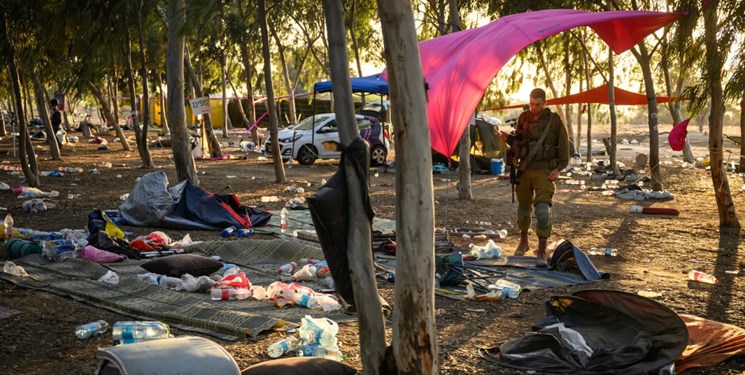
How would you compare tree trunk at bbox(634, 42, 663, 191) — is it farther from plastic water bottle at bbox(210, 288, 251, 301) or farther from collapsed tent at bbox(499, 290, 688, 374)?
plastic water bottle at bbox(210, 288, 251, 301)

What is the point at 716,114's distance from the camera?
12133 millimetres

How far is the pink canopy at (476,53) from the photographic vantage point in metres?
9.31

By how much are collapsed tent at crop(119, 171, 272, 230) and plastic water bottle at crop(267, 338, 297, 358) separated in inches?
249

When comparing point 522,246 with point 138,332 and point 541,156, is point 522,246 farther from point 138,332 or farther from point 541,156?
point 138,332

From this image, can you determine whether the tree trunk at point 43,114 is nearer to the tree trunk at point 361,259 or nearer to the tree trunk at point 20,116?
the tree trunk at point 20,116

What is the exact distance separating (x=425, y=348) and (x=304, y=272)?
4024 millimetres

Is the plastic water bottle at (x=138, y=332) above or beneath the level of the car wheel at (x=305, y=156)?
above

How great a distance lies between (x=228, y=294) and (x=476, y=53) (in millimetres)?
3869

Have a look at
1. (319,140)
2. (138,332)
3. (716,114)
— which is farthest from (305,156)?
(138,332)

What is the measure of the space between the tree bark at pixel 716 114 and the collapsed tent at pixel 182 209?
656cm

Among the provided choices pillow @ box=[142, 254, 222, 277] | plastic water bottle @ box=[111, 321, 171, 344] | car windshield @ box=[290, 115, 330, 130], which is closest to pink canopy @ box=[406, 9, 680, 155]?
pillow @ box=[142, 254, 222, 277]

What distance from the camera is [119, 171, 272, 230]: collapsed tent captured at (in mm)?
12289

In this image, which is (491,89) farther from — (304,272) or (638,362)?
(638,362)

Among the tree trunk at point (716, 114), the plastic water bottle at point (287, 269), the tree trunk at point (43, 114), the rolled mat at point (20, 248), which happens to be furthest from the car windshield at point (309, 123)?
the plastic water bottle at point (287, 269)
